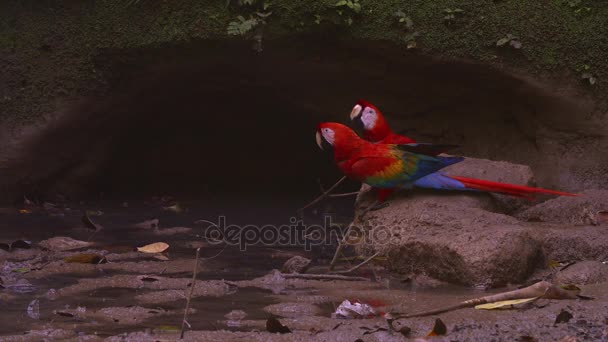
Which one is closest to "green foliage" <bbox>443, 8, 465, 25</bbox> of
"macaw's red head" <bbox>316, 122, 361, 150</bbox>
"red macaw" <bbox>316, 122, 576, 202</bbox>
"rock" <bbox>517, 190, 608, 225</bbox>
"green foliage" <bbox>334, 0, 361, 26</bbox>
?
"green foliage" <bbox>334, 0, 361, 26</bbox>

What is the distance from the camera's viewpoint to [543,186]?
506 centimetres

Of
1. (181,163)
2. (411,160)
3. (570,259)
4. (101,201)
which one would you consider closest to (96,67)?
(101,201)

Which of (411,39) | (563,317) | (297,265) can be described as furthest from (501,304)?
(411,39)

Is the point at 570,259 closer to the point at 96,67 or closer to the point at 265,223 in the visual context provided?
the point at 265,223

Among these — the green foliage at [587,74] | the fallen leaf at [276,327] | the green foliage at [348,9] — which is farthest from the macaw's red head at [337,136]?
the fallen leaf at [276,327]

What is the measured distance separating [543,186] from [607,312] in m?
2.75

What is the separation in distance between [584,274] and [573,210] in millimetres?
1033

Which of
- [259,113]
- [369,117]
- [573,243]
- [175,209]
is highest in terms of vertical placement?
[369,117]

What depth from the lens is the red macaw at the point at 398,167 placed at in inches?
156

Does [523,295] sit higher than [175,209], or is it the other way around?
[523,295]

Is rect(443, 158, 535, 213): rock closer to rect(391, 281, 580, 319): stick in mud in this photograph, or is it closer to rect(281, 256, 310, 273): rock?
rect(281, 256, 310, 273): rock

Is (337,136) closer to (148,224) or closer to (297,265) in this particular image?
(297,265)

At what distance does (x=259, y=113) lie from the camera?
22.5 feet

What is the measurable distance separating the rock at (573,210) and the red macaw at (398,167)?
0.59ft
